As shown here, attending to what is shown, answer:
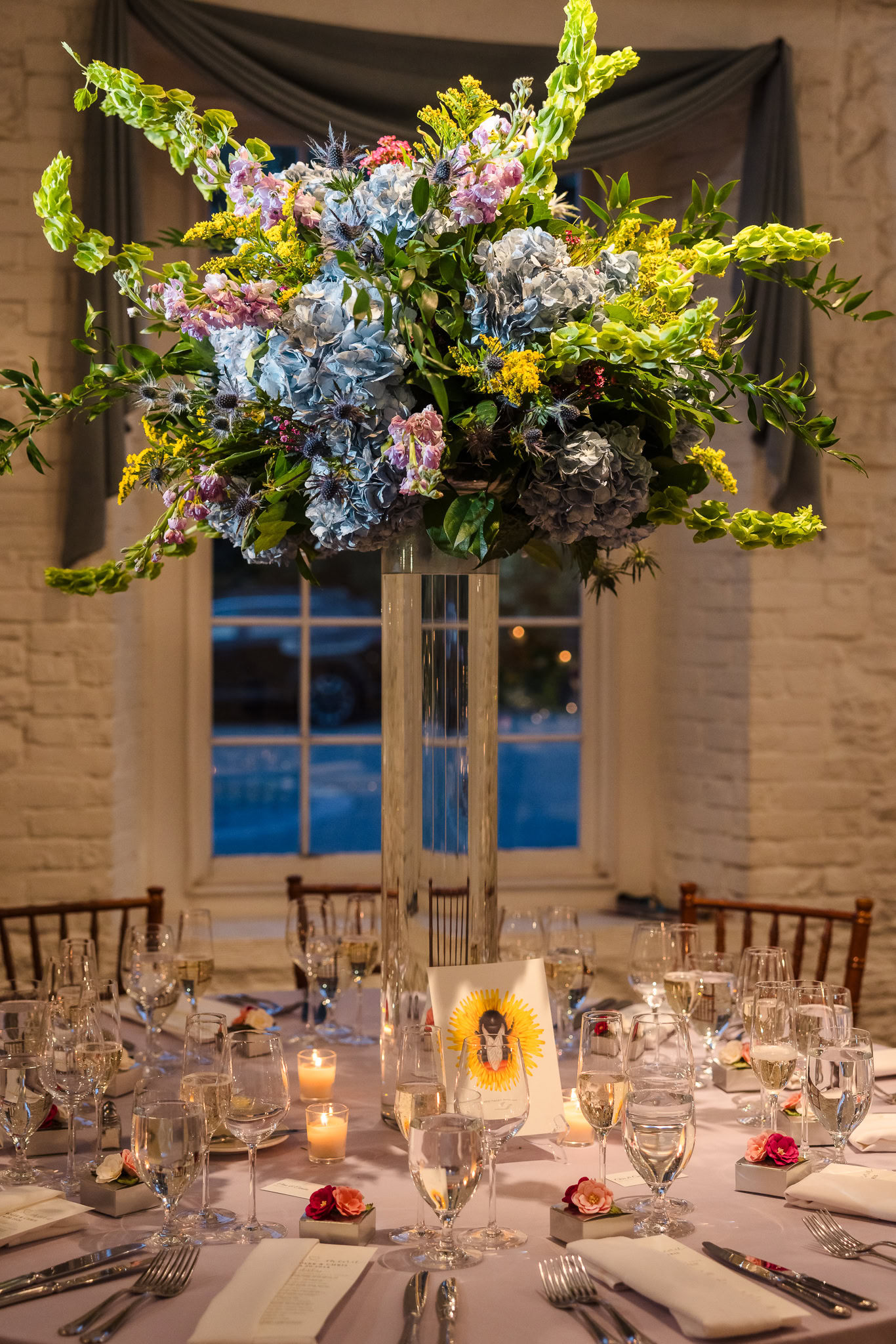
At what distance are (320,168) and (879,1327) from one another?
1338 mm

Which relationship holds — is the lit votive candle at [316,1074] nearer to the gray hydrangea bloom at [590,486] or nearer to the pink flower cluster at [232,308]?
the gray hydrangea bloom at [590,486]

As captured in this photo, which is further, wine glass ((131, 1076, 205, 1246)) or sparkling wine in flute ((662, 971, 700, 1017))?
sparkling wine in flute ((662, 971, 700, 1017))

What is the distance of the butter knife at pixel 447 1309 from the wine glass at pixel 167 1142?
27cm

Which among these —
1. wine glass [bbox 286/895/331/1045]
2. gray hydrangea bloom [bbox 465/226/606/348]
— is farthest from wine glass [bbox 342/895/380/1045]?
gray hydrangea bloom [bbox 465/226/606/348]

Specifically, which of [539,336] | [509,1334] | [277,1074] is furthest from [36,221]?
[509,1334]

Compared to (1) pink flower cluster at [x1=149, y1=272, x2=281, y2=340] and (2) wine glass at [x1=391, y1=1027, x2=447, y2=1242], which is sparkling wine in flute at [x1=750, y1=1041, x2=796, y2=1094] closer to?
(2) wine glass at [x1=391, y1=1027, x2=447, y2=1242]

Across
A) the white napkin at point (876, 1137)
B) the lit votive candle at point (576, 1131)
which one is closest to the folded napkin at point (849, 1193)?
the white napkin at point (876, 1137)

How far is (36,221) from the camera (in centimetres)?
319

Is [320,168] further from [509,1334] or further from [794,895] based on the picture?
[794,895]

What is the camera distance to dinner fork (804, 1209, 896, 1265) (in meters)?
1.30

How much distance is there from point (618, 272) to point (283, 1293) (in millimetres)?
1146

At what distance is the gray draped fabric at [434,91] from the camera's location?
10.3 ft

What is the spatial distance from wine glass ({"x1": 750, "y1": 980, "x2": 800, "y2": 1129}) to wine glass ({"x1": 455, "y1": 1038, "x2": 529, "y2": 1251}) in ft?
1.37

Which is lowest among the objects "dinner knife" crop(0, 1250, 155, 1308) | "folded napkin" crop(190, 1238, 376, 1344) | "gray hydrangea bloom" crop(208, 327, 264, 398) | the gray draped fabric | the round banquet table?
the round banquet table
